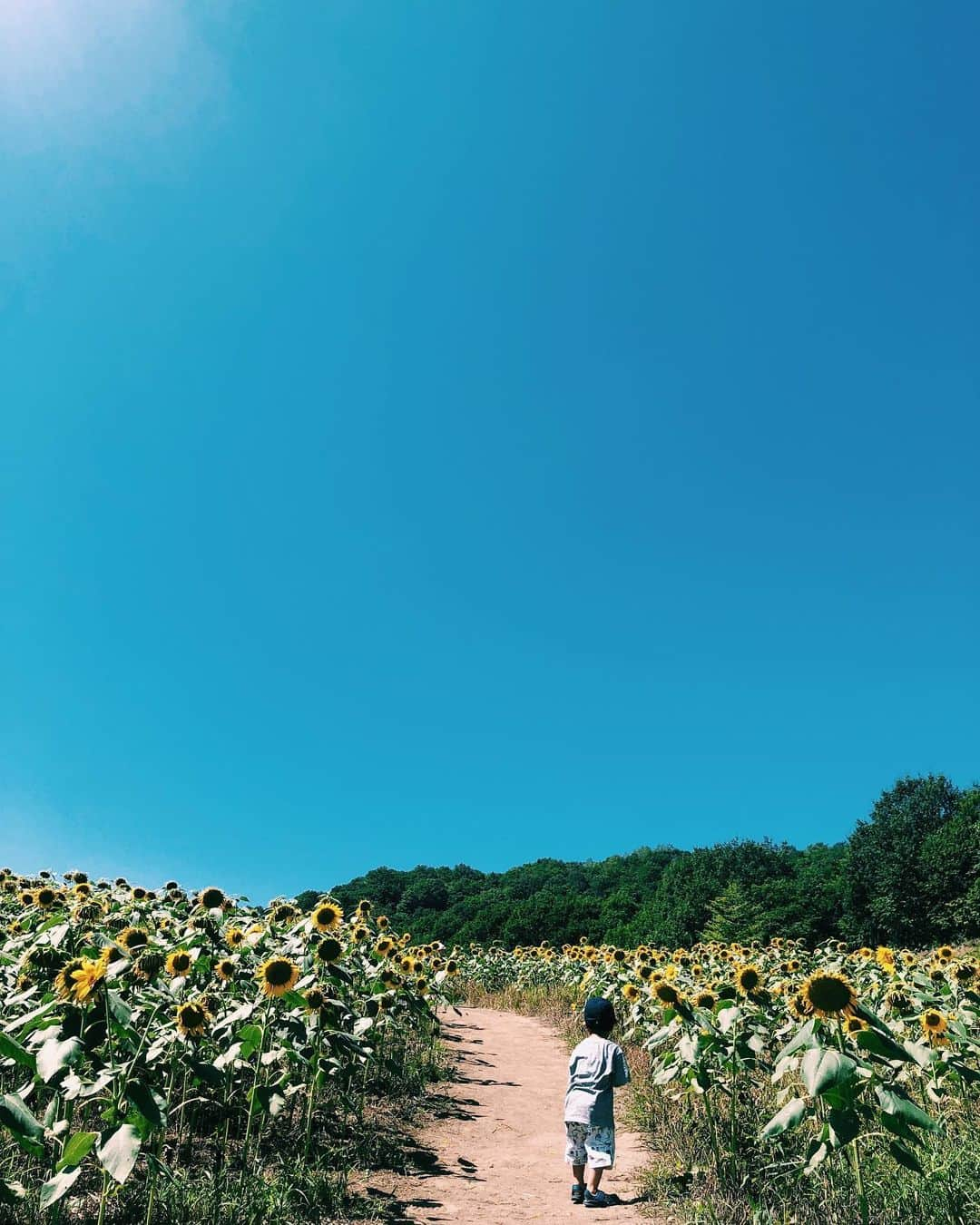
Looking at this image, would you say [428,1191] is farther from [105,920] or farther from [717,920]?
[717,920]

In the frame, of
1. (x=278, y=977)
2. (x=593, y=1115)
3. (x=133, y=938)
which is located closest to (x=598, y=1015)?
(x=593, y=1115)

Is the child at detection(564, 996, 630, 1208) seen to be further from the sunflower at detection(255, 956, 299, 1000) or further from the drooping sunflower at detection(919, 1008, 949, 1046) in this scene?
the sunflower at detection(255, 956, 299, 1000)

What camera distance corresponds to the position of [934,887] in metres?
47.6

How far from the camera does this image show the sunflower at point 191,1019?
14.4 feet

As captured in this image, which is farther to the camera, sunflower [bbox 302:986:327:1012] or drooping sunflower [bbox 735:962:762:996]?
drooping sunflower [bbox 735:962:762:996]

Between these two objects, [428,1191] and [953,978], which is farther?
[953,978]

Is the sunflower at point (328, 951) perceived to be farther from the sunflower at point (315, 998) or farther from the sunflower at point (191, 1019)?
the sunflower at point (191, 1019)

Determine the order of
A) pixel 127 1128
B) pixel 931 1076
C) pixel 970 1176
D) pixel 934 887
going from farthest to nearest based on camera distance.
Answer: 1. pixel 934 887
2. pixel 931 1076
3. pixel 970 1176
4. pixel 127 1128

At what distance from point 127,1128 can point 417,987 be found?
7.68m

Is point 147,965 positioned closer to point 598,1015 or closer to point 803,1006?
point 803,1006

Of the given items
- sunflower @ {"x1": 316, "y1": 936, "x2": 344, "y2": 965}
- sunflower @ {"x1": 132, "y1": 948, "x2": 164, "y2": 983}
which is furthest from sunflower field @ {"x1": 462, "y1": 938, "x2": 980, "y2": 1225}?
sunflower @ {"x1": 132, "y1": 948, "x2": 164, "y2": 983}

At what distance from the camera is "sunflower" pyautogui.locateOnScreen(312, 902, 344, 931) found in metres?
6.86

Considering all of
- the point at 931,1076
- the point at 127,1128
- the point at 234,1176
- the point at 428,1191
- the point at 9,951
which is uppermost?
the point at 9,951

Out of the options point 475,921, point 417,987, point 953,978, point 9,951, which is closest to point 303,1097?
point 417,987
